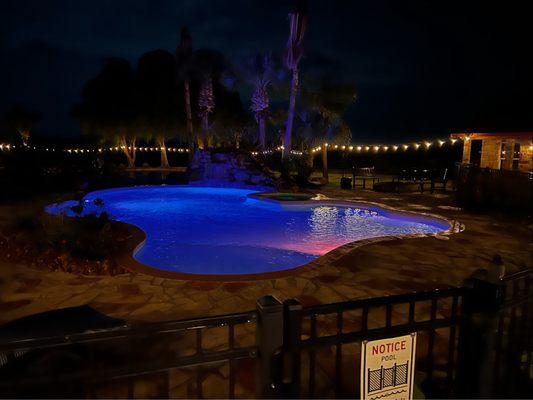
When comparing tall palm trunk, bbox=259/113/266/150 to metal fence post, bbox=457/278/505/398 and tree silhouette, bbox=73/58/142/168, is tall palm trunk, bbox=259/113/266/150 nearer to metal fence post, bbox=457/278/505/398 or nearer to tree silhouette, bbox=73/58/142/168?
tree silhouette, bbox=73/58/142/168

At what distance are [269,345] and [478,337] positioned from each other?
1513 mm

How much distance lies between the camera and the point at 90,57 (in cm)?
6088

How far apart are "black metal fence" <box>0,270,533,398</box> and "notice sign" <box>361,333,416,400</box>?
16 millimetres

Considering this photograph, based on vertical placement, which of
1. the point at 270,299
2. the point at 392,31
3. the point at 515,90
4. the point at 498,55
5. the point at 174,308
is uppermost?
the point at 392,31

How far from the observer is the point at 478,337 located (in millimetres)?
2414

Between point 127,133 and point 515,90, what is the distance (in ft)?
92.3

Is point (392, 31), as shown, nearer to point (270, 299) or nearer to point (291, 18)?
point (291, 18)

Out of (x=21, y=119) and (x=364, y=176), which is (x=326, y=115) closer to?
(x=364, y=176)

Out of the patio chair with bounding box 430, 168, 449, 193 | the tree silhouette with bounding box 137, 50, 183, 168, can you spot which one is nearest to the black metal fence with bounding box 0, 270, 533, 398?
the patio chair with bounding box 430, 168, 449, 193

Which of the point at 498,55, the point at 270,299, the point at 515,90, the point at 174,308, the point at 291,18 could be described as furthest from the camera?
the point at 498,55

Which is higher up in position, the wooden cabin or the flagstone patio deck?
the wooden cabin

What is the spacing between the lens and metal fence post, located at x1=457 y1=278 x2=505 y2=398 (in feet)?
7.64

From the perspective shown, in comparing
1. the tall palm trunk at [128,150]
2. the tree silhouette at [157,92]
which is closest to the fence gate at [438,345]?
the tree silhouette at [157,92]

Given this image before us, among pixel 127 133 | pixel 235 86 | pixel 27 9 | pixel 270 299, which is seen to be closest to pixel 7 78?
pixel 27 9
